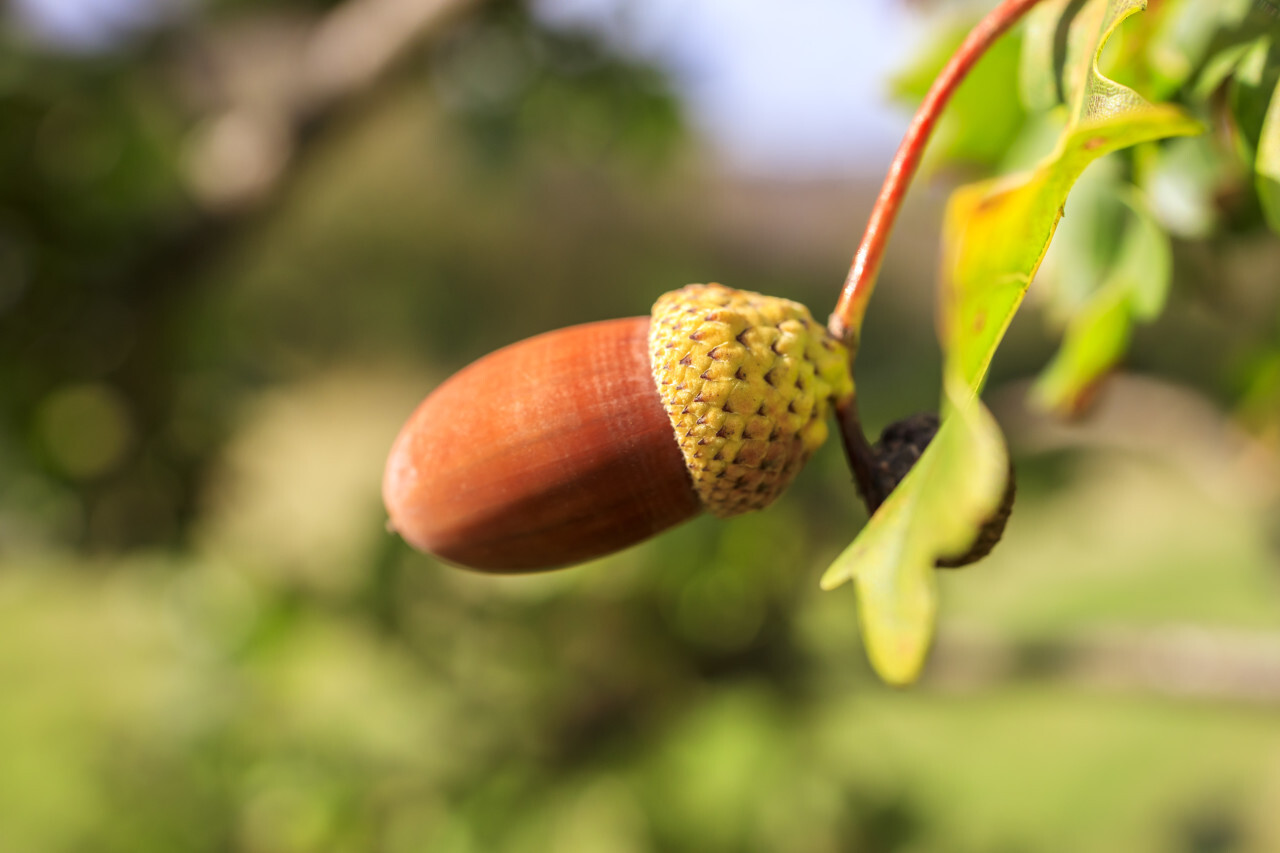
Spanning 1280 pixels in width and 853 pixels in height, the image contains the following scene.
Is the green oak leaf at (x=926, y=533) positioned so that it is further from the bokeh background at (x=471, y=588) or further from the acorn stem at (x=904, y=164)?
the bokeh background at (x=471, y=588)

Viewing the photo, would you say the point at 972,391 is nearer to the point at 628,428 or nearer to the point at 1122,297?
the point at 628,428

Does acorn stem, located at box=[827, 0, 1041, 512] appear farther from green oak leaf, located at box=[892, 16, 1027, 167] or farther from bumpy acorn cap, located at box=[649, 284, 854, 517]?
green oak leaf, located at box=[892, 16, 1027, 167]

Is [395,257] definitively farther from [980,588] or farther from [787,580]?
[787,580]

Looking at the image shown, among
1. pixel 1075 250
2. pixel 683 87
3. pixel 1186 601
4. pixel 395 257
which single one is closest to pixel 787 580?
pixel 683 87

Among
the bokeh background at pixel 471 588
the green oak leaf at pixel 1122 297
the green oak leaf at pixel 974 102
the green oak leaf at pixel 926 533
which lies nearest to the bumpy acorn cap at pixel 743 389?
the green oak leaf at pixel 926 533

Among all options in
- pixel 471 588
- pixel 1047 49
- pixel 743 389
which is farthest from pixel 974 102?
pixel 471 588

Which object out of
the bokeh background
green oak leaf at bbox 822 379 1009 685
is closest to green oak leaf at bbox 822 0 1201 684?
green oak leaf at bbox 822 379 1009 685

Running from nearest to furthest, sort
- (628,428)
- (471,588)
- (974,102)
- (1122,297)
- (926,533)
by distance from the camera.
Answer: (926,533) < (628,428) < (1122,297) < (974,102) < (471,588)
